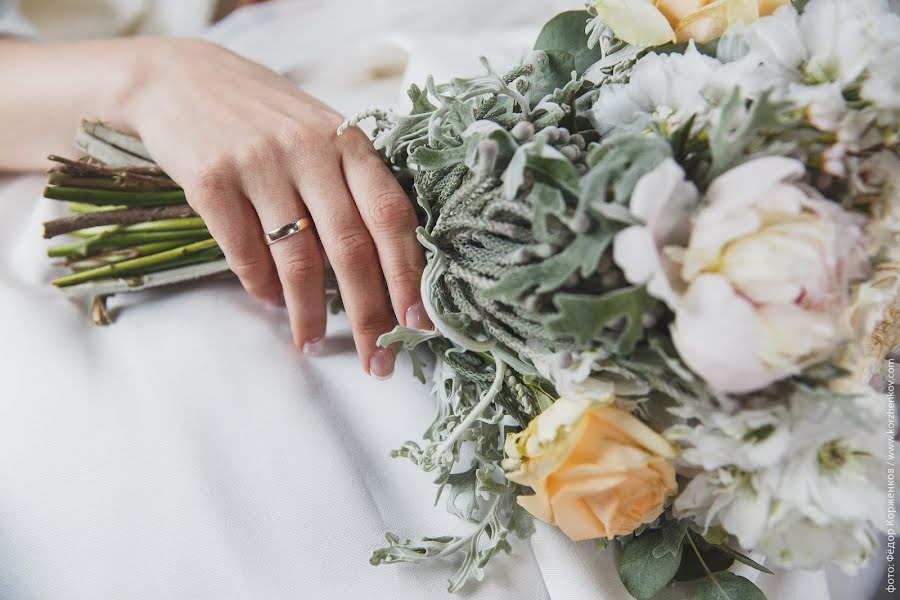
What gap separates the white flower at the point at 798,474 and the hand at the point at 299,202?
280 mm

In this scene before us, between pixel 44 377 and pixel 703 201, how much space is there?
0.64 meters

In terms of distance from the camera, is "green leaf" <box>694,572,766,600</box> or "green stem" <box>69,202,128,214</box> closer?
"green leaf" <box>694,572,766,600</box>

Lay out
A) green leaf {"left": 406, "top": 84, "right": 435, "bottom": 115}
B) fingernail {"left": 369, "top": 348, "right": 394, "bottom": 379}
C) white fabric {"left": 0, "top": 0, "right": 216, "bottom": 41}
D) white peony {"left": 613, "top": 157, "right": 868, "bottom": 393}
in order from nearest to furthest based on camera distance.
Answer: white peony {"left": 613, "top": 157, "right": 868, "bottom": 393}
green leaf {"left": 406, "top": 84, "right": 435, "bottom": 115}
fingernail {"left": 369, "top": 348, "right": 394, "bottom": 379}
white fabric {"left": 0, "top": 0, "right": 216, "bottom": 41}

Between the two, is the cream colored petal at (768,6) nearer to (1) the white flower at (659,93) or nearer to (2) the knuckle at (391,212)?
(1) the white flower at (659,93)

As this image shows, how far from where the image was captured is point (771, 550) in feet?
1.40

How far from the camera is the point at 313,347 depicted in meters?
0.74

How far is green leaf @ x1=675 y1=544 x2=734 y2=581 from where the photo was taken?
567mm

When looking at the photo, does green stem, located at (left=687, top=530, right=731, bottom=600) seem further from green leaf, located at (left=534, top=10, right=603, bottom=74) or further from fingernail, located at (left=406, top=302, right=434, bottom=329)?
green leaf, located at (left=534, top=10, right=603, bottom=74)

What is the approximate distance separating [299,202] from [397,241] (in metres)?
0.12

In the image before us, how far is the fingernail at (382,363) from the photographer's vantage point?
0.67 metres

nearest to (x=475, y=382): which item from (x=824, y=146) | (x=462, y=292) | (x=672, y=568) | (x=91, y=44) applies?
(x=462, y=292)

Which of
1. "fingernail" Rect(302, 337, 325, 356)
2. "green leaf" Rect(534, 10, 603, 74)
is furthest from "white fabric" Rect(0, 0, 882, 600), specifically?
"green leaf" Rect(534, 10, 603, 74)

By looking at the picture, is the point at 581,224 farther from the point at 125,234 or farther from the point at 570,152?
the point at 125,234

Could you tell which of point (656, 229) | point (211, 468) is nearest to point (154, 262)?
point (211, 468)
